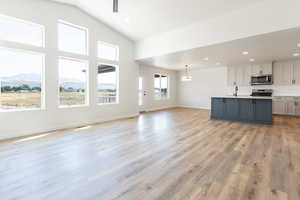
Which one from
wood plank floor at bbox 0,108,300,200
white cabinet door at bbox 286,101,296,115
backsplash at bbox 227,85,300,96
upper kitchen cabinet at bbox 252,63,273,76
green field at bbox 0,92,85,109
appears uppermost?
upper kitchen cabinet at bbox 252,63,273,76

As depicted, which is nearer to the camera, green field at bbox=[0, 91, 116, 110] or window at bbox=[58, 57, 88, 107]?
green field at bbox=[0, 91, 116, 110]

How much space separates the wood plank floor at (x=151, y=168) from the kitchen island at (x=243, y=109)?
1.69 meters

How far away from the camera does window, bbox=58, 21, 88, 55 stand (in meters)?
4.84

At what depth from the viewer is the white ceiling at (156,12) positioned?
13.5 feet

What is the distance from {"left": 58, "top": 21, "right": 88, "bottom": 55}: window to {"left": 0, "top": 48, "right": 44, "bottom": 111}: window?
31.5 inches

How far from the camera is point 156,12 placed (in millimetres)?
4629

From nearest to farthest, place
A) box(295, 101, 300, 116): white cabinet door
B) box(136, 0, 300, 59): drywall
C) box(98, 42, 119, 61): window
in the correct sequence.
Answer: box(136, 0, 300, 59): drywall
box(98, 42, 119, 61): window
box(295, 101, 300, 116): white cabinet door

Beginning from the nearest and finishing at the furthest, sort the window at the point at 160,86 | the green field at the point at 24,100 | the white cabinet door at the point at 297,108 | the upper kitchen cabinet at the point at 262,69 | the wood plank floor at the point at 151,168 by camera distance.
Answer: the wood plank floor at the point at 151,168
the green field at the point at 24,100
the white cabinet door at the point at 297,108
the upper kitchen cabinet at the point at 262,69
the window at the point at 160,86

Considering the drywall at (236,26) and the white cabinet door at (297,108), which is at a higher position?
the drywall at (236,26)

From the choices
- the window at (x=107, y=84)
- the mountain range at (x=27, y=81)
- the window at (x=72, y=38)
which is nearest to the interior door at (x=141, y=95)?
the window at (x=107, y=84)

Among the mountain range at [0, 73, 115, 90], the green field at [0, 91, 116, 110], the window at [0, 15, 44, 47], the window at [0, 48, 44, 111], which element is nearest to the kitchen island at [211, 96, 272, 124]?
the green field at [0, 91, 116, 110]

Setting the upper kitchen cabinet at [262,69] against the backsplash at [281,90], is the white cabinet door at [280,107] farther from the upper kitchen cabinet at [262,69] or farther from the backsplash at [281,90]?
the upper kitchen cabinet at [262,69]

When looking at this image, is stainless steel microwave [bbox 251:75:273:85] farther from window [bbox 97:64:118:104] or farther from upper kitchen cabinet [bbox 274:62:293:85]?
window [bbox 97:64:118:104]

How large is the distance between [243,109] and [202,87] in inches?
172
